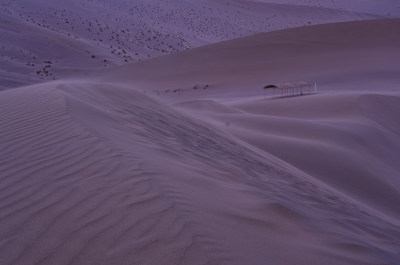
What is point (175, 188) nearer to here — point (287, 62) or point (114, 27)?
point (287, 62)

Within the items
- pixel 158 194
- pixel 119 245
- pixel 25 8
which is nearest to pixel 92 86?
pixel 158 194

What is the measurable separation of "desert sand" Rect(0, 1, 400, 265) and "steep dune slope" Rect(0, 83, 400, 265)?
0.03 ft

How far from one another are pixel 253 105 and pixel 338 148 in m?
5.83

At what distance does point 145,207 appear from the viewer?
2.70m

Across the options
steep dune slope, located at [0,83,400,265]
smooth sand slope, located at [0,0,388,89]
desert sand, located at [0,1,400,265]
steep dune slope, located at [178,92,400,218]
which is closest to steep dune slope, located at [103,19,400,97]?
smooth sand slope, located at [0,0,388,89]

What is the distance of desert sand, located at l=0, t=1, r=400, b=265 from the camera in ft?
7.89

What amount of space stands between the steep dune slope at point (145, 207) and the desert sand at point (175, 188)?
10mm

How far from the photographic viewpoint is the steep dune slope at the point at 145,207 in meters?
2.35

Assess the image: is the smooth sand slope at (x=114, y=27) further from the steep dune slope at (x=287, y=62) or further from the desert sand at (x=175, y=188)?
the desert sand at (x=175, y=188)

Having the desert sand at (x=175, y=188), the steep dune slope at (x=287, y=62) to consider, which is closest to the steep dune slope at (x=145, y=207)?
the desert sand at (x=175, y=188)

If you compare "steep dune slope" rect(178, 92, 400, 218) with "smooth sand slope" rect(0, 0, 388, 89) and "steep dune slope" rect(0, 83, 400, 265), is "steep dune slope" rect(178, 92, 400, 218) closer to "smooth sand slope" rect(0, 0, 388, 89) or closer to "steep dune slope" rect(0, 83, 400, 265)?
"steep dune slope" rect(0, 83, 400, 265)

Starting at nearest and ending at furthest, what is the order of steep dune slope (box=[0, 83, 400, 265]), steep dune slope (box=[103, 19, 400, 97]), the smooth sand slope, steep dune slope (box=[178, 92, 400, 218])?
steep dune slope (box=[0, 83, 400, 265]) → steep dune slope (box=[178, 92, 400, 218]) → steep dune slope (box=[103, 19, 400, 97]) → the smooth sand slope

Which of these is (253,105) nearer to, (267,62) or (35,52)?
(267,62)

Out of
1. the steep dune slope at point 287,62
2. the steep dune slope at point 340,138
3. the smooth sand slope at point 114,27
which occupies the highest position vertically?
the smooth sand slope at point 114,27
